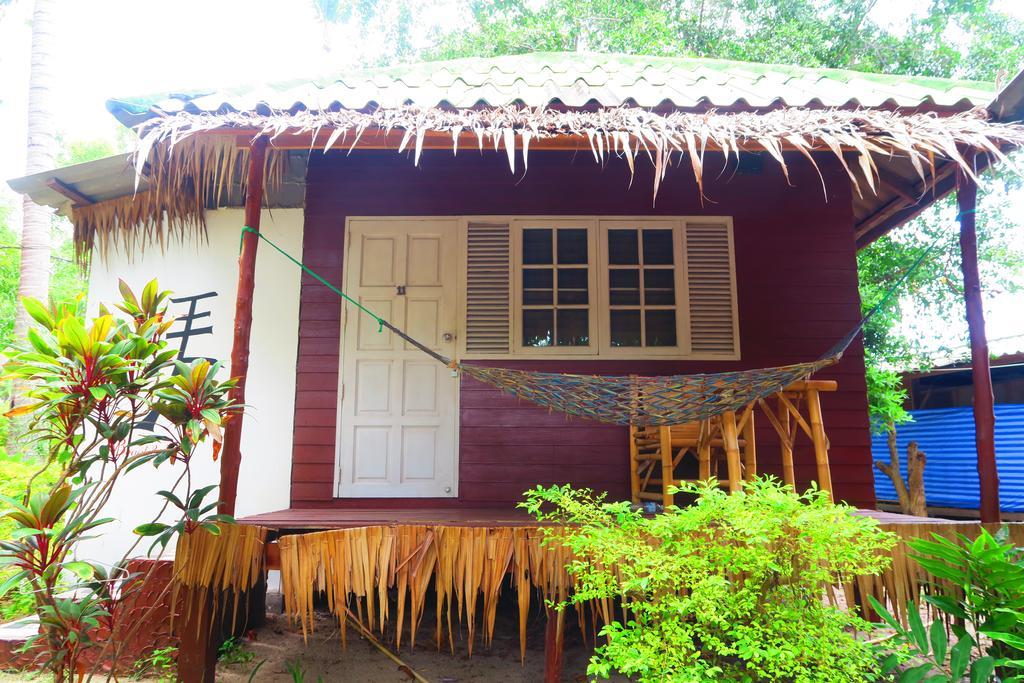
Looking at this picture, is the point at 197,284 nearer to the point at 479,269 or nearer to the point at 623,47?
the point at 479,269

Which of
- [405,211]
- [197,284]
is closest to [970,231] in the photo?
[405,211]

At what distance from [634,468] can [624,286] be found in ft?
3.51

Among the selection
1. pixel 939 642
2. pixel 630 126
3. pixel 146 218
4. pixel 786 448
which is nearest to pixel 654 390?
pixel 786 448

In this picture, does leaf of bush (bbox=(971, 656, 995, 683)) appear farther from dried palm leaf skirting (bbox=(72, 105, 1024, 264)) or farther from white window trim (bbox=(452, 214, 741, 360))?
white window trim (bbox=(452, 214, 741, 360))

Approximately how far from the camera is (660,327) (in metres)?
3.74

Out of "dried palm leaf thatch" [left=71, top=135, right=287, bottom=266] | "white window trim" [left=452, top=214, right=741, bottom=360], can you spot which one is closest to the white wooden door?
"white window trim" [left=452, top=214, right=741, bottom=360]

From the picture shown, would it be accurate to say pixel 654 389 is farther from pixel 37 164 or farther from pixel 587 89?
pixel 37 164

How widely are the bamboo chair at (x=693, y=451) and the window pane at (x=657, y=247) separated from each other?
40.6 inches

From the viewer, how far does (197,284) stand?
393 cm

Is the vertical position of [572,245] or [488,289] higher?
[572,245]

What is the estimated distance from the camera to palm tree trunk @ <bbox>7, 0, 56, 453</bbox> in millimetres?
6387

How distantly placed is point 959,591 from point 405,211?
3.22m

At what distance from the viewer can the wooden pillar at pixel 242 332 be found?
2.33 meters

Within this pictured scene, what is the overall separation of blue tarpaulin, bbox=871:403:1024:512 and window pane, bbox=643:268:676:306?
184 inches
